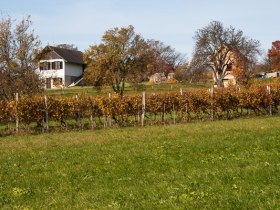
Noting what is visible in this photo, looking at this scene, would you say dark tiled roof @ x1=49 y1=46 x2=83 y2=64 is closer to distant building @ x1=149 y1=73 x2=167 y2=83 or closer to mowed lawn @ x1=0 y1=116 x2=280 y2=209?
distant building @ x1=149 y1=73 x2=167 y2=83

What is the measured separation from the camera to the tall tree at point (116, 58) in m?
53.1

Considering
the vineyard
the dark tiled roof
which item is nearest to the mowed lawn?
the vineyard

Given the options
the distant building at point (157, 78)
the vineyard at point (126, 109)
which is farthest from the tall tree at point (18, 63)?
the distant building at point (157, 78)

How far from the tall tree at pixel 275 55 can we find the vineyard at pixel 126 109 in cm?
6362

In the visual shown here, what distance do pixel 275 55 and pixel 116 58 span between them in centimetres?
4879

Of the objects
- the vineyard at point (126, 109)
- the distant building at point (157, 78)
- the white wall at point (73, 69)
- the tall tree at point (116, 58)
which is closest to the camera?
the vineyard at point (126, 109)

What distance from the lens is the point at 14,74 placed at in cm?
3092

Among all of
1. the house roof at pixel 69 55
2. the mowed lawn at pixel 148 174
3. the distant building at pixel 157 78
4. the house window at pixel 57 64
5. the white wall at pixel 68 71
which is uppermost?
the house roof at pixel 69 55

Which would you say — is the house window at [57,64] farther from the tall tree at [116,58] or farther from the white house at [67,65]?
the tall tree at [116,58]

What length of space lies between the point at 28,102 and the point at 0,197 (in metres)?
15.1

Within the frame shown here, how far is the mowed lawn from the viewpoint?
7.33 m

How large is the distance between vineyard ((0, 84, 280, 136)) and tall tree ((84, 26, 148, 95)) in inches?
1044

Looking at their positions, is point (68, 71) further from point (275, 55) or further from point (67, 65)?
point (275, 55)

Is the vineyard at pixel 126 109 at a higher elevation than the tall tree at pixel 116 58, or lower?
lower
